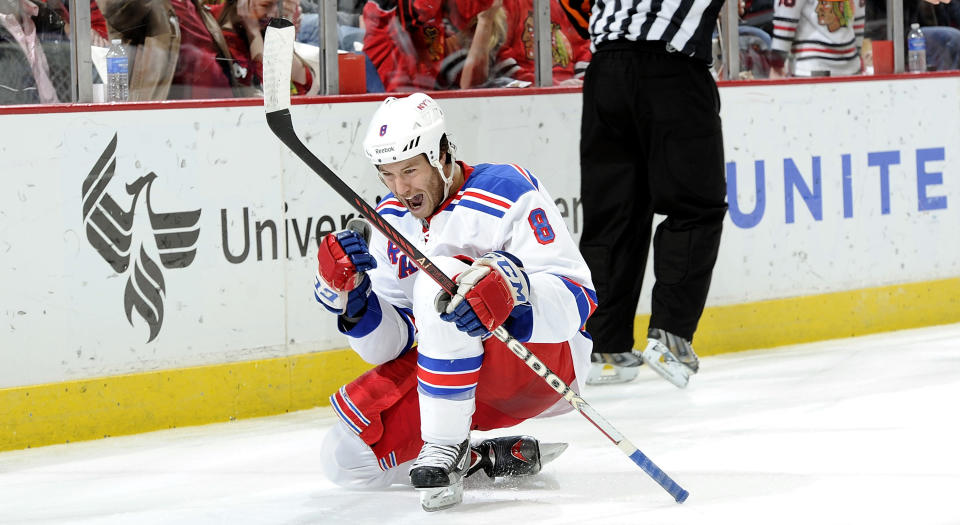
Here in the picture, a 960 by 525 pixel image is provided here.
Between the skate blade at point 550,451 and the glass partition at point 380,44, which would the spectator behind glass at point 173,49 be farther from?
the skate blade at point 550,451

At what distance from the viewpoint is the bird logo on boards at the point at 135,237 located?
3.35 m

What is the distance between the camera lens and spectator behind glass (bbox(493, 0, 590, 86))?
420 centimetres

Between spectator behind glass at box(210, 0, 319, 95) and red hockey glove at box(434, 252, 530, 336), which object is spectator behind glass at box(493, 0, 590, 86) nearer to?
spectator behind glass at box(210, 0, 319, 95)

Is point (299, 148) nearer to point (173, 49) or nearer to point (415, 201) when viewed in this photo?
point (415, 201)

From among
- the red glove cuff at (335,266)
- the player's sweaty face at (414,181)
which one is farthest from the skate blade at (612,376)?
the red glove cuff at (335,266)

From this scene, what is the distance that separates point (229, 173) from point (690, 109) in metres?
1.25

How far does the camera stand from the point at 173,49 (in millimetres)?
3629

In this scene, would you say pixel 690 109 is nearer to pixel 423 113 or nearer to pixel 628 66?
pixel 628 66

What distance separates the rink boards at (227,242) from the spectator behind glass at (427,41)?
0.56ft

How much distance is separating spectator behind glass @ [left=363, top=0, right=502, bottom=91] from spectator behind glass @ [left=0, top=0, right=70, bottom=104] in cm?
90

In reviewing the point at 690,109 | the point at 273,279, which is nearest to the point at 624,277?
the point at 690,109

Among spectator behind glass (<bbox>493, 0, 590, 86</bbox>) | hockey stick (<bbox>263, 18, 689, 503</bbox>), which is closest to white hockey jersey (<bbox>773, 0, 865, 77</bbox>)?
spectator behind glass (<bbox>493, 0, 590, 86</bbox>)

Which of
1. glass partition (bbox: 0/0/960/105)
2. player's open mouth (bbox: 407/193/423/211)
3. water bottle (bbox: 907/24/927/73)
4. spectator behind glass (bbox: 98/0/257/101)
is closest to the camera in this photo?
player's open mouth (bbox: 407/193/423/211)

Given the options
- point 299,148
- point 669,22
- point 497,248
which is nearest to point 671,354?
point 669,22
